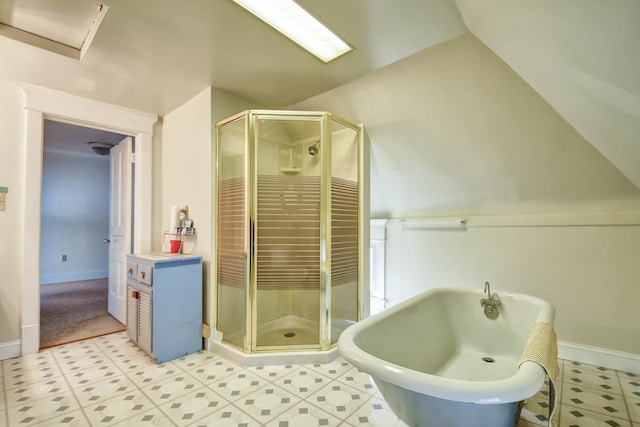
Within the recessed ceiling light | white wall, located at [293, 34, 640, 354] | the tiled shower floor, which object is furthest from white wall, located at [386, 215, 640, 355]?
the recessed ceiling light

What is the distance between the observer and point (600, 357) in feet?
7.61

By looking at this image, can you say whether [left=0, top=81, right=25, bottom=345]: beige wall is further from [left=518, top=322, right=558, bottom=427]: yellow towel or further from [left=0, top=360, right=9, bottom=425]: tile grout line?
[left=518, top=322, right=558, bottom=427]: yellow towel

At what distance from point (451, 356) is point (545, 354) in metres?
1.22

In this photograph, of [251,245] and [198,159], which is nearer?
[251,245]

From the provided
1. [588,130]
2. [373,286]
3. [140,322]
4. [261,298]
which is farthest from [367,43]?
[140,322]

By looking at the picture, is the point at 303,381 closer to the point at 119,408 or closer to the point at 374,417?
the point at 374,417

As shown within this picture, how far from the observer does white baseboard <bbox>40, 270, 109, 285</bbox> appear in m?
5.40

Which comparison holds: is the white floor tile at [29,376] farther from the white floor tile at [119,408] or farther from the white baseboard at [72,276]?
the white baseboard at [72,276]

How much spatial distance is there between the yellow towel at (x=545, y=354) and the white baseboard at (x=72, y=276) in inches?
284

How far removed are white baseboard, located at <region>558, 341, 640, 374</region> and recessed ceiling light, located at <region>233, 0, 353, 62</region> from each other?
118 inches

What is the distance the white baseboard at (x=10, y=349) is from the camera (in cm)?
243

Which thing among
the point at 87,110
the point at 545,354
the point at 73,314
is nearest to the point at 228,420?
the point at 545,354

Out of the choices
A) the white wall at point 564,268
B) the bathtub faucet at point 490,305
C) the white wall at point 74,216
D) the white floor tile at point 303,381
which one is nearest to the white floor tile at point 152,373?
the white floor tile at point 303,381

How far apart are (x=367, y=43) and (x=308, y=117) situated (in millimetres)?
723
